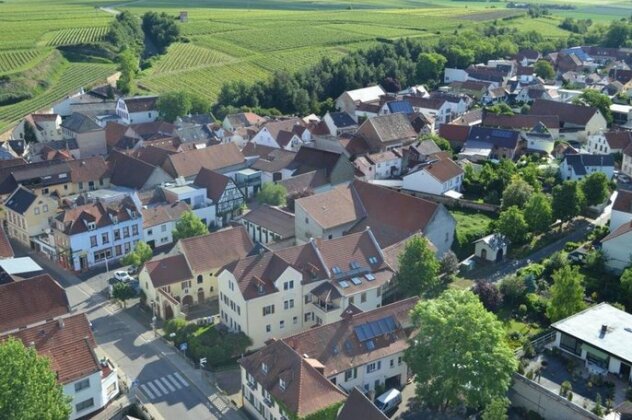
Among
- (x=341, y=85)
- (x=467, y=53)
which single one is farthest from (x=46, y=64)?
(x=467, y=53)

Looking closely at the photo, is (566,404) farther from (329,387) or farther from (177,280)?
(177,280)

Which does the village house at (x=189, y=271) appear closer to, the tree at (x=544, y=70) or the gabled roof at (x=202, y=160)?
the gabled roof at (x=202, y=160)

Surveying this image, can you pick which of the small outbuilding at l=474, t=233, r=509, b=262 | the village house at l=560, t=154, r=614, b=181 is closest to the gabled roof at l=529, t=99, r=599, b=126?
the village house at l=560, t=154, r=614, b=181

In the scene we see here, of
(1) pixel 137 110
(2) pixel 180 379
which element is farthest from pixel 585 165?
(1) pixel 137 110

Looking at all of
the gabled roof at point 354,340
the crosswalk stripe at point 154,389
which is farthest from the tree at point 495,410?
the crosswalk stripe at point 154,389

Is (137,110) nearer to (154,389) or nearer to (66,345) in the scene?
(154,389)

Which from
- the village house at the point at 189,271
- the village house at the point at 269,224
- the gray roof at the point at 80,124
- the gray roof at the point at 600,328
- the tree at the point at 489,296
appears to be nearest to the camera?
the gray roof at the point at 600,328
